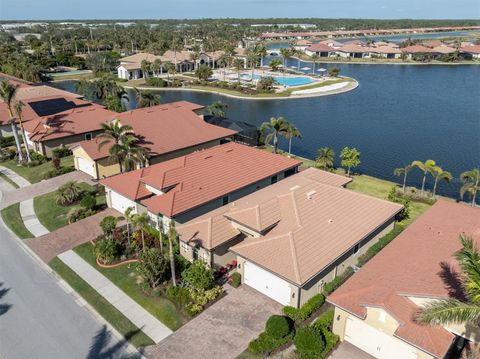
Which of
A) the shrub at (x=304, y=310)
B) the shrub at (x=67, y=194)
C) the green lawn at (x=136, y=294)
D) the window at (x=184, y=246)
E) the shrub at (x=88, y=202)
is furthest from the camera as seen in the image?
the shrub at (x=67, y=194)

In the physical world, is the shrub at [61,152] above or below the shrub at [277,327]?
below

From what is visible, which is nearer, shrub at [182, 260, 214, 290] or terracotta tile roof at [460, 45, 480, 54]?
shrub at [182, 260, 214, 290]

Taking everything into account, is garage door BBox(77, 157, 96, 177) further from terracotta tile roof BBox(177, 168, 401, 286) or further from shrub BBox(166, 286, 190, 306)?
shrub BBox(166, 286, 190, 306)

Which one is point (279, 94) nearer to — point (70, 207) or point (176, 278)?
point (70, 207)

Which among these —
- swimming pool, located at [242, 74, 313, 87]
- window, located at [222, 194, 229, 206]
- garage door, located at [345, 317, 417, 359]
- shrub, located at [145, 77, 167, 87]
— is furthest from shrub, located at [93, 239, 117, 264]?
swimming pool, located at [242, 74, 313, 87]

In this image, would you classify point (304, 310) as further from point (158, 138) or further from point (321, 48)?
point (321, 48)

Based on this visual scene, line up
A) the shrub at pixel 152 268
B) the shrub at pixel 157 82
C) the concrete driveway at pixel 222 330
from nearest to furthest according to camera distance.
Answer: the concrete driveway at pixel 222 330
the shrub at pixel 152 268
the shrub at pixel 157 82

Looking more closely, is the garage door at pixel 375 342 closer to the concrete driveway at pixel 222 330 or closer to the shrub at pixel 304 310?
the shrub at pixel 304 310

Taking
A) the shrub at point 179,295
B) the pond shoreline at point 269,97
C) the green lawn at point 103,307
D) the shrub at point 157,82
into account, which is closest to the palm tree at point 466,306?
the shrub at point 179,295
